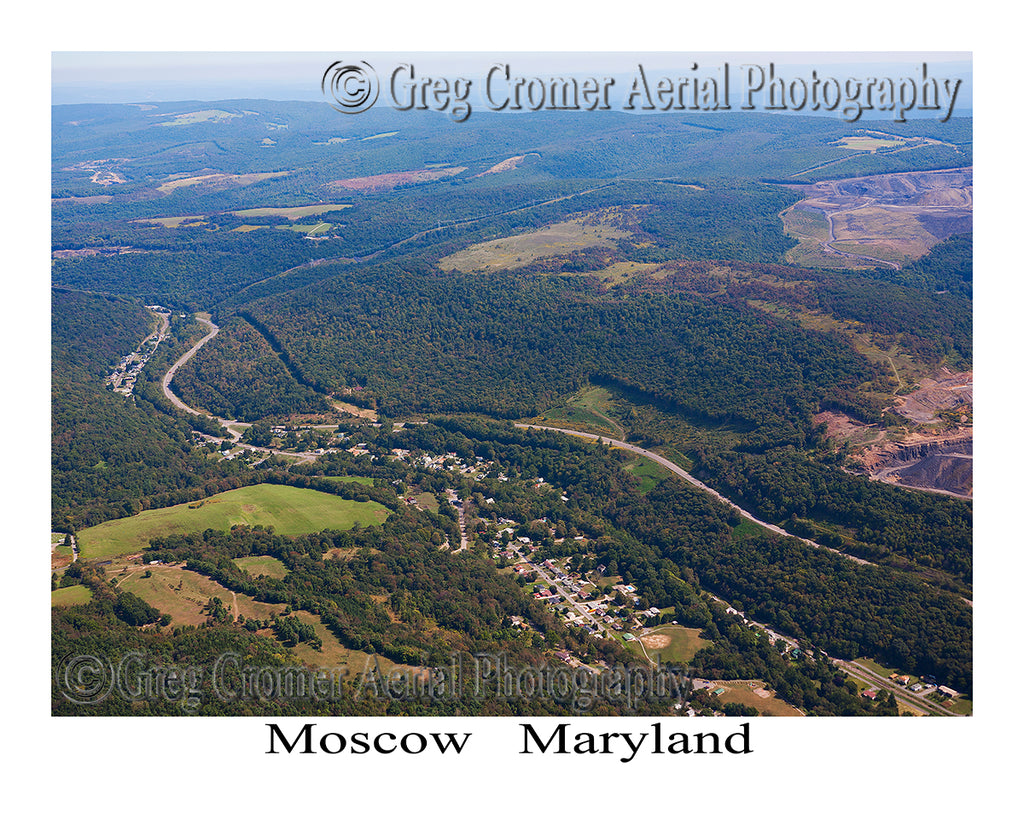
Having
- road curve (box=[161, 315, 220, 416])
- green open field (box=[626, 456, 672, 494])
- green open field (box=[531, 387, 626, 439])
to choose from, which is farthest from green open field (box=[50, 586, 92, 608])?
road curve (box=[161, 315, 220, 416])

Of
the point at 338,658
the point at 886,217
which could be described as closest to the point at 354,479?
the point at 338,658

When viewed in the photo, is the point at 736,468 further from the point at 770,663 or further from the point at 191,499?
the point at 191,499

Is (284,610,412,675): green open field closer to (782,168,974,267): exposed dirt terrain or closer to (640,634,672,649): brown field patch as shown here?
(640,634,672,649): brown field patch

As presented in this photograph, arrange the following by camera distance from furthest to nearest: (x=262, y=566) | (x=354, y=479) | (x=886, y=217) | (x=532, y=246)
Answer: (x=886, y=217) → (x=532, y=246) → (x=354, y=479) → (x=262, y=566)

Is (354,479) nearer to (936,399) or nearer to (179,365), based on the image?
(179,365)

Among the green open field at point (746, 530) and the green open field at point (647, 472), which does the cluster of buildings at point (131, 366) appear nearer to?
the green open field at point (647, 472)

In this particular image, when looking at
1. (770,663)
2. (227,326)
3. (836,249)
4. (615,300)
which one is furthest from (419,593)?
(836,249)
